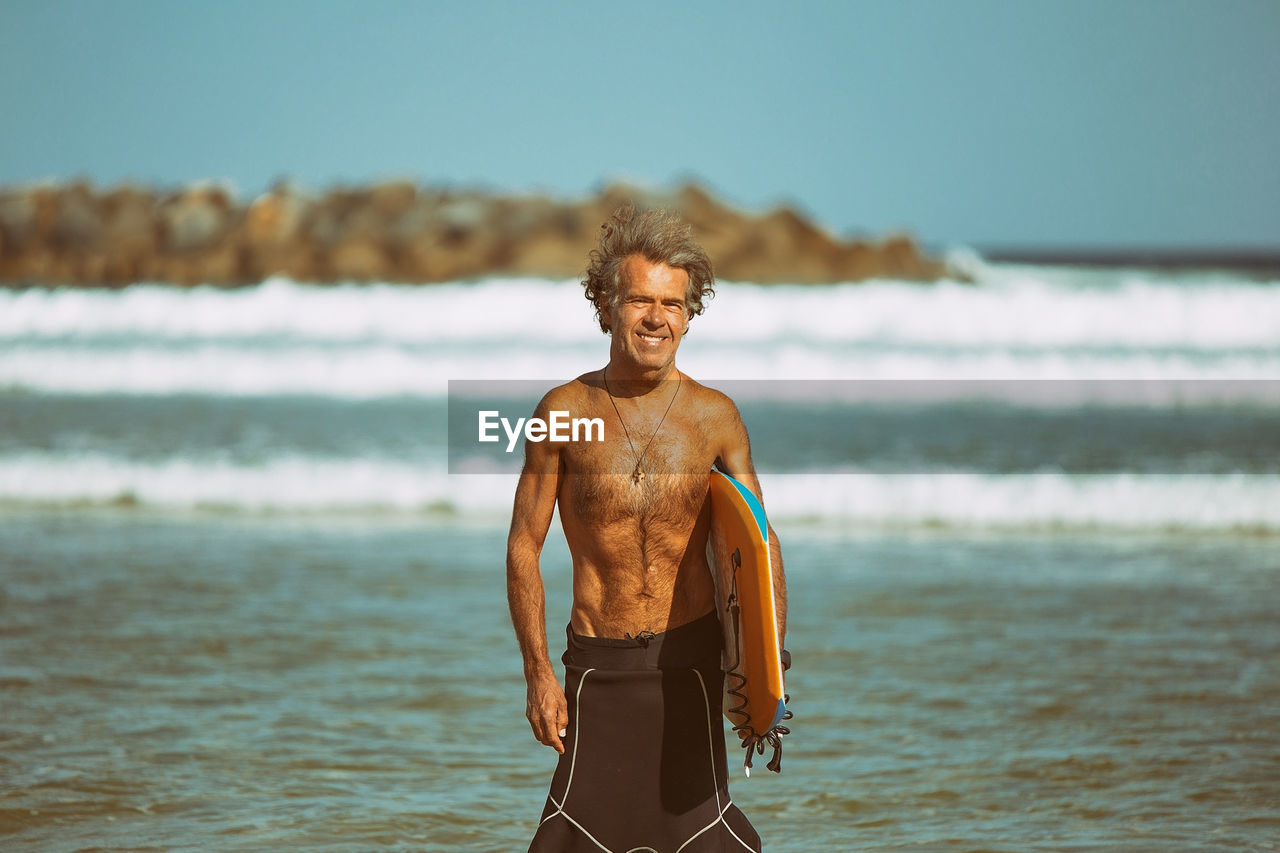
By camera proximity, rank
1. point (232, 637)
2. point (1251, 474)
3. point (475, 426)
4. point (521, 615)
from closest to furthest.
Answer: point (521, 615), point (232, 637), point (1251, 474), point (475, 426)

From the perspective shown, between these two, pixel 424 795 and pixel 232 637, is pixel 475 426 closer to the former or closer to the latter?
pixel 232 637

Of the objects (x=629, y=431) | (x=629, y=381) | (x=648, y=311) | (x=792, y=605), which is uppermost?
(x=648, y=311)

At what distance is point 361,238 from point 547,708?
35.6 m

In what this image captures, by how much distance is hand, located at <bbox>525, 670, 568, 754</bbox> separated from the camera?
3.02 m

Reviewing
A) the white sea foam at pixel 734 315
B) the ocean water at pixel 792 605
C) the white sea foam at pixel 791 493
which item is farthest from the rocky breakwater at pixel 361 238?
the white sea foam at pixel 791 493

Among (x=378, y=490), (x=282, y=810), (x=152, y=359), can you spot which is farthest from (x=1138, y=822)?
(x=152, y=359)

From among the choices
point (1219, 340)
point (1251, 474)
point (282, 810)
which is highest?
point (1219, 340)

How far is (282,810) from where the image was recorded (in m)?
4.55

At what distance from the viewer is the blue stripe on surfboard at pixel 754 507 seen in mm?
2891

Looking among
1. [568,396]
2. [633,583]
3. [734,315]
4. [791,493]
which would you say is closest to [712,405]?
[568,396]

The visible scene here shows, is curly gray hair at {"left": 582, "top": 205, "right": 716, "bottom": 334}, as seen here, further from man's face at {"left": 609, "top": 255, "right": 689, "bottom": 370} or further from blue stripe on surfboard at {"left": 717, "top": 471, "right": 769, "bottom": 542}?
blue stripe on surfboard at {"left": 717, "top": 471, "right": 769, "bottom": 542}

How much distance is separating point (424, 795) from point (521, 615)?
192 cm

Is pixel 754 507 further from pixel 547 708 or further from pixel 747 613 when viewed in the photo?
pixel 547 708

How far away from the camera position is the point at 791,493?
37.3 feet
